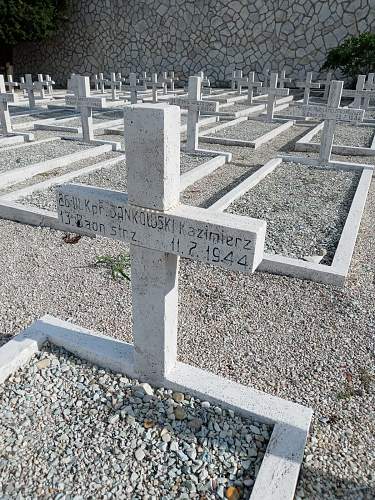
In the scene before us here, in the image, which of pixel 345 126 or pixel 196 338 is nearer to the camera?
pixel 196 338

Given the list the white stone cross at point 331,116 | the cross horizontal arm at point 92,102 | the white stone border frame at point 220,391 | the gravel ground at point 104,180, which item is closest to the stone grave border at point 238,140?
the gravel ground at point 104,180

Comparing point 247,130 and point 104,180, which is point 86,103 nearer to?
point 104,180

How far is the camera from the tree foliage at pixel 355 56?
16.4m

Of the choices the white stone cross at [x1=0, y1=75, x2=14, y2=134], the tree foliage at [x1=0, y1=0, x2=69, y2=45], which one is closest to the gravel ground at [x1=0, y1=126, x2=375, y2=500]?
the white stone cross at [x1=0, y1=75, x2=14, y2=134]

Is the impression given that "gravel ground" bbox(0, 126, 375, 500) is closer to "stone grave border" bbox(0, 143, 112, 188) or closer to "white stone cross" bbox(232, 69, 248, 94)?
"stone grave border" bbox(0, 143, 112, 188)

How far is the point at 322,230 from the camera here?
4.70 metres

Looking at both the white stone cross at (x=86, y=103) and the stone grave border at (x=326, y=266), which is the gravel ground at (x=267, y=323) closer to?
the stone grave border at (x=326, y=266)

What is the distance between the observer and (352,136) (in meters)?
10.2

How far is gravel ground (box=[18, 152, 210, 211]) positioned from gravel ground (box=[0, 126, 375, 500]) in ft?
2.60

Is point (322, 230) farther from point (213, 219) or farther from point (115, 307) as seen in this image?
point (213, 219)

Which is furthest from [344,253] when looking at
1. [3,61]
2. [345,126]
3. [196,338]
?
[3,61]

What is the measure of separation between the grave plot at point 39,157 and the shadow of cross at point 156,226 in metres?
4.52

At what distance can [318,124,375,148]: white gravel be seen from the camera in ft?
30.8

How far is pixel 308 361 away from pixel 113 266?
191 centimetres
